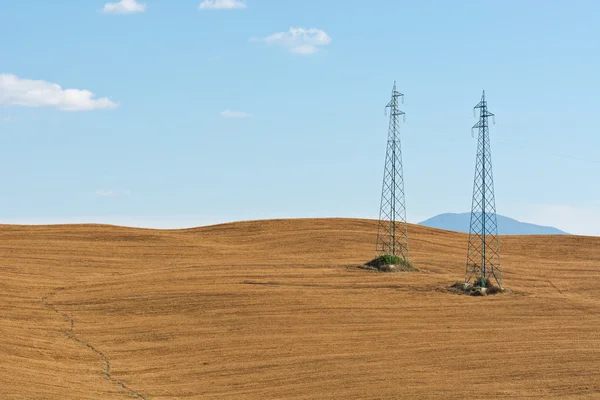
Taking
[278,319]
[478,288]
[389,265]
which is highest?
[389,265]

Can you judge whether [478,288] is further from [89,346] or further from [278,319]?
[89,346]

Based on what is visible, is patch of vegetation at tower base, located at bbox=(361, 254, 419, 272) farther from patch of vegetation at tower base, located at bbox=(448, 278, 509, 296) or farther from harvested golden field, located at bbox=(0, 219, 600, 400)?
patch of vegetation at tower base, located at bbox=(448, 278, 509, 296)

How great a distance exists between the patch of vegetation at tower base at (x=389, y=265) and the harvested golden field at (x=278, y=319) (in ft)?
3.20

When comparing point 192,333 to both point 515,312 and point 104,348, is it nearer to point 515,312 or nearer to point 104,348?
point 104,348

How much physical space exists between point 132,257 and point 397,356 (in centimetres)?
2847

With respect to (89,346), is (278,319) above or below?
above

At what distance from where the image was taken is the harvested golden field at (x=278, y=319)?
29625 millimetres

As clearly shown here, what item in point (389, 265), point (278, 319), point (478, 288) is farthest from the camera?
point (389, 265)

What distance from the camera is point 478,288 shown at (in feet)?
157

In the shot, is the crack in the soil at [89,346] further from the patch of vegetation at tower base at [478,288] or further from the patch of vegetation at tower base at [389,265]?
the patch of vegetation at tower base at [478,288]

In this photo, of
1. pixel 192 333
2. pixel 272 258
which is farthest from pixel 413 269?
pixel 192 333

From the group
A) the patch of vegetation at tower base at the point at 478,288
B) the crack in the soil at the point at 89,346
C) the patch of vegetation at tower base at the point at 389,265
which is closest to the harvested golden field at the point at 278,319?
the crack in the soil at the point at 89,346

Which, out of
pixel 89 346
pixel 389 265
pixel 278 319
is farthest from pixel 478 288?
pixel 89 346

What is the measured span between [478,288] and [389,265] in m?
7.12
